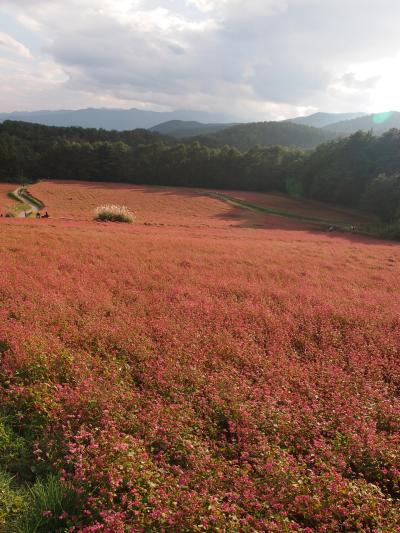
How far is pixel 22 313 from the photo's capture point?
928 centimetres

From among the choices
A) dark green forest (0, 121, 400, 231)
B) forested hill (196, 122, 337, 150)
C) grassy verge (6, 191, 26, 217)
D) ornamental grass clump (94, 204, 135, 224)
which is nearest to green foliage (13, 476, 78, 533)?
ornamental grass clump (94, 204, 135, 224)

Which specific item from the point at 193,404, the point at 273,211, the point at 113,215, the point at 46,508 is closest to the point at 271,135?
the point at 273,211

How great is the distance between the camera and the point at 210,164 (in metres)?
95.4

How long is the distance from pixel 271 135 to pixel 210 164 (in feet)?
326

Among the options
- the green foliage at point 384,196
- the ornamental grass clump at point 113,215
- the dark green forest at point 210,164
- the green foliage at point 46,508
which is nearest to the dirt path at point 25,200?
the ornamental grass clump at point 113,215

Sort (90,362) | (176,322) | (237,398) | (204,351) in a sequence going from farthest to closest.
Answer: (176,322)
(204,351)
(90,362)
(237,398)

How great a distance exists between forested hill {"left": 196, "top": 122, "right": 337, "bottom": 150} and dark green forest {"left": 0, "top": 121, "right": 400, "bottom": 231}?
2478 inches

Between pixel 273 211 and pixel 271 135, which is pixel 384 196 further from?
pixel 271 135

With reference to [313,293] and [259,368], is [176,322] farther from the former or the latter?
[313,293]

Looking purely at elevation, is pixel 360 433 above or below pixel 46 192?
below

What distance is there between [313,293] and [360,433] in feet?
26.1

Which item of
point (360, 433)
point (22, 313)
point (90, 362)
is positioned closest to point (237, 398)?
point (360, 433)

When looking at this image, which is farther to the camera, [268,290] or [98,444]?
[268,290]

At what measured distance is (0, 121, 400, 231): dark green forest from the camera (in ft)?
228
